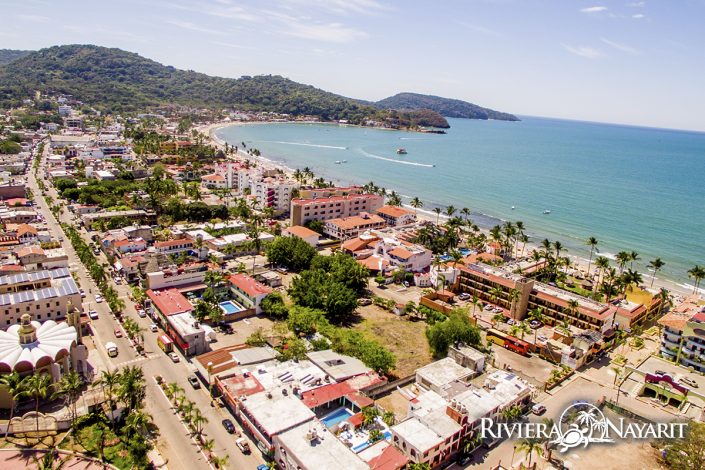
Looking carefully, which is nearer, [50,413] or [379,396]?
[50,413]

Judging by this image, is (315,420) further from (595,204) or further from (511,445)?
(595,204)

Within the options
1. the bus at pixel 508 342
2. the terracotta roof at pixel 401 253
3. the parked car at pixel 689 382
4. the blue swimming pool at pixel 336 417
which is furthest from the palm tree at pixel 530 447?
the terracotta roof at pixel 401 253

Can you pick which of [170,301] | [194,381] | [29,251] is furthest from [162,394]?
[29,251]

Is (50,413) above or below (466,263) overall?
below

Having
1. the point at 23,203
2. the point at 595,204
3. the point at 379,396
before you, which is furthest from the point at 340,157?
the point at 379,396

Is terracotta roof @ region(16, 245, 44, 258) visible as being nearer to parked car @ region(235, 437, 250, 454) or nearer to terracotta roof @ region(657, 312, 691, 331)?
parked car @ region(235, 437, 250, 454)

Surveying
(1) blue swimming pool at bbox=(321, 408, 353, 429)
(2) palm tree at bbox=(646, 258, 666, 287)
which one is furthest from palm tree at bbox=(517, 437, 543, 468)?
(2) palm tree at bbox=(646, 258, 666, 287)

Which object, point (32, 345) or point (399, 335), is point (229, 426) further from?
point (399, 335)
